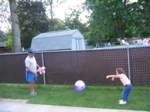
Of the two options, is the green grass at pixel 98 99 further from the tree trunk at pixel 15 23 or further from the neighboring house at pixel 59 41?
the neighboring house at pixel 59 41

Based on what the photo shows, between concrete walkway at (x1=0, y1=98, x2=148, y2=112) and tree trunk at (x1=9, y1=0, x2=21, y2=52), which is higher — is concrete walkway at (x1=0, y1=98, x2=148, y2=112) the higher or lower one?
the lower one

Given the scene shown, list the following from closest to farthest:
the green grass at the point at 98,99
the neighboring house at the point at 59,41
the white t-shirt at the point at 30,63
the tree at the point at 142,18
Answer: the green grass at the point at 98,99
the white t-shirt at the point at 30,63
the neighboring house at the point at 59,41
the tree at the point at 142,18

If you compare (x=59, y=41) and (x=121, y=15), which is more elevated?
(x=121, y=15)

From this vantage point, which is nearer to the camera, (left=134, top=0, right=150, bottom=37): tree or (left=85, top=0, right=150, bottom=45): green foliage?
(left=134, top=0, right=150, bottom=37): tree

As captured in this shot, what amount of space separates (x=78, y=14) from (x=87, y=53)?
42.0 meters

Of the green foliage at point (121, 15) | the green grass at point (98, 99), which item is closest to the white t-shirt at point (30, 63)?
the green grass at point (98, 99)

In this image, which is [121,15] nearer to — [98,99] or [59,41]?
[59,41]

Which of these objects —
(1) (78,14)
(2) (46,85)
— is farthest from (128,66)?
(1) (78,14)

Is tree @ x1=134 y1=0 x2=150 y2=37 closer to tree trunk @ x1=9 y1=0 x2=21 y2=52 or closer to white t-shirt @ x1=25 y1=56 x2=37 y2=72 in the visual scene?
tree trunk @ x1=9 y1=0 x2=21 y2=52

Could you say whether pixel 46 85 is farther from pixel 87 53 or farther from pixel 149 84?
pixel 149 84

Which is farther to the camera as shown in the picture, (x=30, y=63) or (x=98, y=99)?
(x=30, y=63)

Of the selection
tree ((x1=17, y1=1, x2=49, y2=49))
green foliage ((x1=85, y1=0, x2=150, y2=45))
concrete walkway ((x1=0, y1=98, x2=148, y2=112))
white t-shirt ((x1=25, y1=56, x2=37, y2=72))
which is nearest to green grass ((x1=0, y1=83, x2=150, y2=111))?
concrete walkway ((x1=0, y1=98, x2=148, y2=112))

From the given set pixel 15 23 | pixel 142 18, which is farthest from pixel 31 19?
pixel 142 18

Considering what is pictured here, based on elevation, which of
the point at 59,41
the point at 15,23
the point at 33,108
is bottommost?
the point at 33,108
